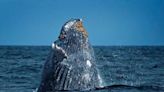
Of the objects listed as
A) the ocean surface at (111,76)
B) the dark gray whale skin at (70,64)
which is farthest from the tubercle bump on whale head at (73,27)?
the ocean surface at (111,76)

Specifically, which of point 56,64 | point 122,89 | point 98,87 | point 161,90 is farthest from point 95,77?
point 161,90

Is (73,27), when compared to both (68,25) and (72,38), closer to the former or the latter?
(68,25)

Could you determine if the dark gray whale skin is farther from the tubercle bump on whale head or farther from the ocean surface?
the ocean surface

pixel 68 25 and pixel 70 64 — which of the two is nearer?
pixel 70 64

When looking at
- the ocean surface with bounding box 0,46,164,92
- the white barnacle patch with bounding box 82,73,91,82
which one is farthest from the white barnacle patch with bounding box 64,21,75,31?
the ocean surface with bounding box 0,46,164,92

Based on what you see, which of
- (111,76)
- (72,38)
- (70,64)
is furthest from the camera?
(111,76)

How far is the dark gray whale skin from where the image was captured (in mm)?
9594

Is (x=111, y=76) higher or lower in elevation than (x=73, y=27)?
lower

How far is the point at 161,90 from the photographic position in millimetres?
12727

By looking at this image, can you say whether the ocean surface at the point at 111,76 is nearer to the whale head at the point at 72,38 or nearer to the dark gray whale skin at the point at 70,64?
the dark gray whale skin at the point at 70,64

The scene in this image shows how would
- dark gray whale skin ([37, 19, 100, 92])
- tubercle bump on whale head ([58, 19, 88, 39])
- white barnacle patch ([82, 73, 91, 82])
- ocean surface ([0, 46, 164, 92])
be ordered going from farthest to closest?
ocean surface ([0, 46, 164, 92]), tubercle bump on whale head ([58, 19, 88, 39]), white barnacle patch ([82, 73, 91, 82]), dark gray whale skin ([37, 19, 100, 92])

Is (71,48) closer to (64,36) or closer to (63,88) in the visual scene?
(64,36)

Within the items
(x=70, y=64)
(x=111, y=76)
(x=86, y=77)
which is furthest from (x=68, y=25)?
(x=111, y=76)

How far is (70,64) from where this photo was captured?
9.84 metres
